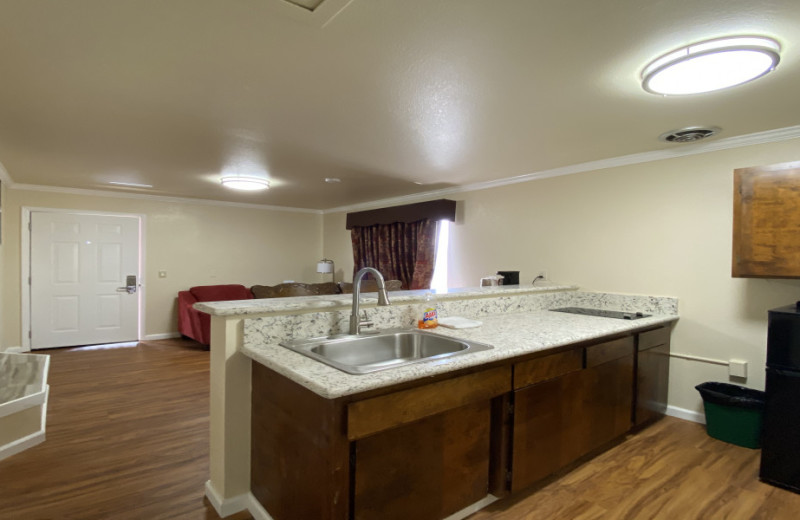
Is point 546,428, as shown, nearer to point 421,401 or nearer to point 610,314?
point 421,401

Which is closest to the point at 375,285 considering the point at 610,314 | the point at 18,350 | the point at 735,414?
the point at 610,314

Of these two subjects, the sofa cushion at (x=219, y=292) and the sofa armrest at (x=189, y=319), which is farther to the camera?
the sofa cushion at (x=219, y=292)

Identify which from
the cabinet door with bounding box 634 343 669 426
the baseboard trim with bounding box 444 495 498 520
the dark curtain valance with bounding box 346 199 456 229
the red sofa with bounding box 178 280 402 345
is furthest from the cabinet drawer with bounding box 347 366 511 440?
the red sofa with bounding box 178 280 402 345

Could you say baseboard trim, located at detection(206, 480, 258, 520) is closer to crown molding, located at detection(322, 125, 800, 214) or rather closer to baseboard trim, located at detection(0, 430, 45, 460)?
baseboard trim, located at detection(0, 430, 45, 460)

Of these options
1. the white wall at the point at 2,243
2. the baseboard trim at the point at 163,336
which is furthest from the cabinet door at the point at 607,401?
the white wall at the point at 2,243

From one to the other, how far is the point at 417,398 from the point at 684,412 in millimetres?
2722

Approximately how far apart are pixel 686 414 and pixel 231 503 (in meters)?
3.24

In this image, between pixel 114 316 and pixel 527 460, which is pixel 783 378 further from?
pixel 114 316

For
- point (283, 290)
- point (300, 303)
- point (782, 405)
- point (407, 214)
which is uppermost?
point (407, 214)

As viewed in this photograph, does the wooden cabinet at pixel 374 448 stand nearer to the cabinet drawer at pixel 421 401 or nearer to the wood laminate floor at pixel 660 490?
the cabinet drawer at pixel 421 401

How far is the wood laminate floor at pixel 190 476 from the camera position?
2.02 metres

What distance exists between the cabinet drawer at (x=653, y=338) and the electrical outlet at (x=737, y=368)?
0.41 meters

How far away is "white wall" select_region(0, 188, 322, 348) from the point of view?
200 inches

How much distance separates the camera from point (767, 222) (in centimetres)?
248
